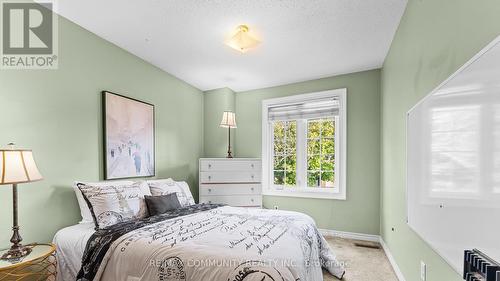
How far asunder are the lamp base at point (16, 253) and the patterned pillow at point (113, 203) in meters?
0.45

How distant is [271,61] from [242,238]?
2.36 metres

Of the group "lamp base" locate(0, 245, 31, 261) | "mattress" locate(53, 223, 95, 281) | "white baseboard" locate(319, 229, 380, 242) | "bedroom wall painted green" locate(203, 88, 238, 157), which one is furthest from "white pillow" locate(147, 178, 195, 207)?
"white baseboard" locate(319, 229, 380, 242)

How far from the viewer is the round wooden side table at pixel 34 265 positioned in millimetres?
1510

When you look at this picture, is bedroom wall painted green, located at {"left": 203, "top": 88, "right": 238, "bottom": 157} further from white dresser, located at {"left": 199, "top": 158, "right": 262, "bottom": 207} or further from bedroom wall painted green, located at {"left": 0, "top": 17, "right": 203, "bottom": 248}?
bedroom wall painted green, located at {"left": 0, "top": 17, "right": 203, "bottom": 248}

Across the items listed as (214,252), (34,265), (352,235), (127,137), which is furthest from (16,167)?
(352,235)

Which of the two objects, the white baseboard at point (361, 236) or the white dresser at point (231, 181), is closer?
the white baseboard at point (361, 236)

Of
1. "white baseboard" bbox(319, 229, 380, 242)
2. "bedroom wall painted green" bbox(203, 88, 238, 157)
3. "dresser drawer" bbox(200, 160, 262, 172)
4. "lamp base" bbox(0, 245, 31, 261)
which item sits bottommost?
"white baseboard" bbox(319, 229, 380, 242)

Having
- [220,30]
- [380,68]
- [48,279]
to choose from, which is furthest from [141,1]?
[380,68]

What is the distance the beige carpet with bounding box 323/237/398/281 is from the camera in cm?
249

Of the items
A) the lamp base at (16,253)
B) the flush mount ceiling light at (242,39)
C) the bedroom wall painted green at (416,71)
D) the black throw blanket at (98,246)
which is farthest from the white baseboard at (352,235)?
the lamp base at (16,253)

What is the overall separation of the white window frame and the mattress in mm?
2843

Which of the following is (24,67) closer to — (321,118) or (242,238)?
(242,238)

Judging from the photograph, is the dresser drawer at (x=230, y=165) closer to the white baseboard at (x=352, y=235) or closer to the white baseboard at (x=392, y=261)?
the white baseboard at (x=352, y=235)

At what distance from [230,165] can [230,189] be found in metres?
0.37
